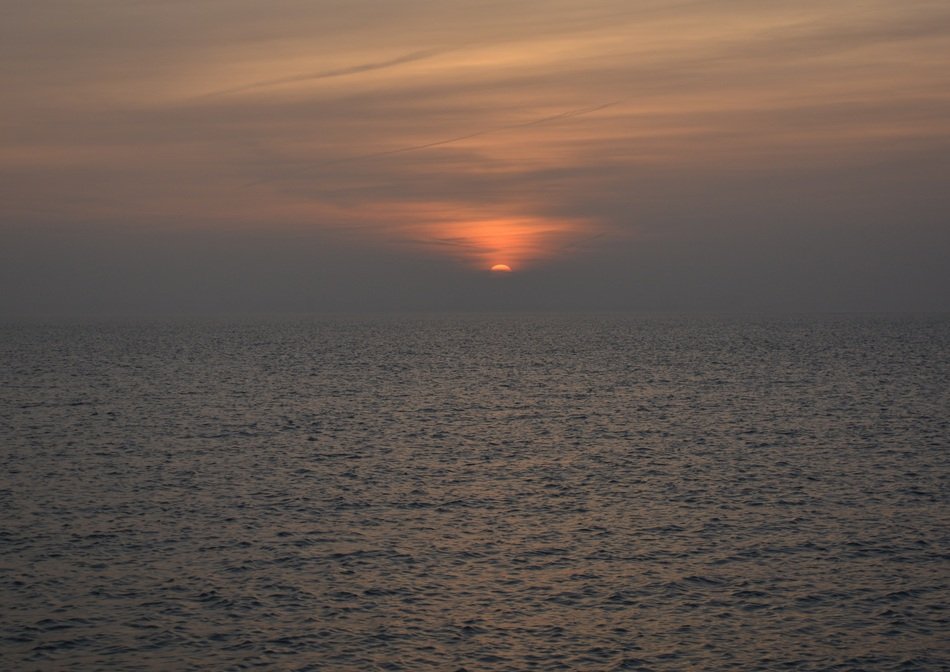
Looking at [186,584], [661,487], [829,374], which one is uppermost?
[186,584]

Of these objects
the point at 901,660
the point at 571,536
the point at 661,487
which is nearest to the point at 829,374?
the point at 661,487

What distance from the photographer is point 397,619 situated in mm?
29906

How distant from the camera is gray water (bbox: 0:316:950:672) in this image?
2777cm

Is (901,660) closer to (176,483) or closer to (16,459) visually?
(176,483)

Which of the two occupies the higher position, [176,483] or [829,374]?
[176,483]

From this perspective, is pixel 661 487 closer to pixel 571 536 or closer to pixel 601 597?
pixel 571 536

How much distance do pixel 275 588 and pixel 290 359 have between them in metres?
151

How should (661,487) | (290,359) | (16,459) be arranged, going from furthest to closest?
(290,359) → (16,459) → (661,487)

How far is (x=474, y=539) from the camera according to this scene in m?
39.6

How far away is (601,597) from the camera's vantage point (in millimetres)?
31969

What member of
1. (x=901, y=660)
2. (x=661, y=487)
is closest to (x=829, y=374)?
(x=661, y=487)

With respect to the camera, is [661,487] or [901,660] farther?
[661,487]

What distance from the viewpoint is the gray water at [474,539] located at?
2777cm

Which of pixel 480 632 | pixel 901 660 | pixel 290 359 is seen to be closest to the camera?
pixel 901 660
